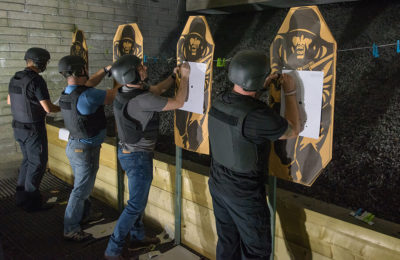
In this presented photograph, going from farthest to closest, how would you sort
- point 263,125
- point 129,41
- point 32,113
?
point 32,113 < point 129,41 < point 263,125

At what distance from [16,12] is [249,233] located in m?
3.77

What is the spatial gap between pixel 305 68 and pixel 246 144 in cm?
48

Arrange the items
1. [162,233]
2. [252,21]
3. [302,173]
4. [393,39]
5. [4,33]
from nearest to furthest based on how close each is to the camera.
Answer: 1. [302,173]
2. [162,233]
3. [4,33]
4. [393,39]
5. [252,21]

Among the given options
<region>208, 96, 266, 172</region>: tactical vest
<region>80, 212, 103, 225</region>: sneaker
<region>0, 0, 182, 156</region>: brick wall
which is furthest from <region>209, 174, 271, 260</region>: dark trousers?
<region>0, 0, 182, 156</region>: brick wall

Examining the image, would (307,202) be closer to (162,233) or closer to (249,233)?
(249,233)

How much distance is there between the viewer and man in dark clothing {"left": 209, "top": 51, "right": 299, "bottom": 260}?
4.19 ft

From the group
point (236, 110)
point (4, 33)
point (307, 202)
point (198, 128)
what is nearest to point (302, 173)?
point (307, 202)

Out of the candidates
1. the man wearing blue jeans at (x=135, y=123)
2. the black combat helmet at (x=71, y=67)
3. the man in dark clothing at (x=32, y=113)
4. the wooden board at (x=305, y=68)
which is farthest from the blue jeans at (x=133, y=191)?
the man in dark clothing at (x=32, y=113)

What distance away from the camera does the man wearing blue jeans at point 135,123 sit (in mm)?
1762

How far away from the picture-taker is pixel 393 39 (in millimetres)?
3785

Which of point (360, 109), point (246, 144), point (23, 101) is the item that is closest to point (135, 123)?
point (246, 144)

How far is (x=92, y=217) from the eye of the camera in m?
2.55

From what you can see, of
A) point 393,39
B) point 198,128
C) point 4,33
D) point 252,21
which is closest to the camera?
point 198,128

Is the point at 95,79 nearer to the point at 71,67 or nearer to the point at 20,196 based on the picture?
the point at 71,67
